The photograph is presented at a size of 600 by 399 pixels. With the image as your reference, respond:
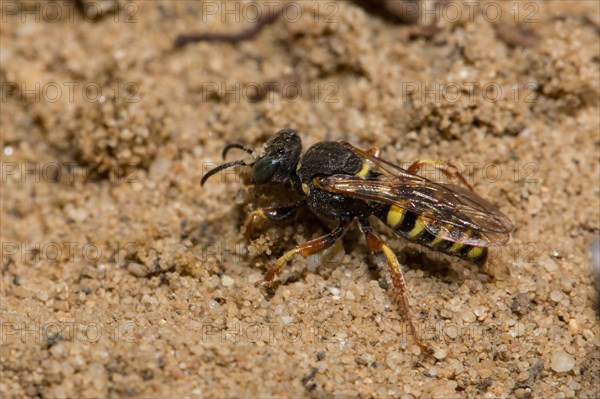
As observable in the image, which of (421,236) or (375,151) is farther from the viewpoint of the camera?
(375,151)

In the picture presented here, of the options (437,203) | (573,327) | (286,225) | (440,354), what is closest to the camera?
(440,354)

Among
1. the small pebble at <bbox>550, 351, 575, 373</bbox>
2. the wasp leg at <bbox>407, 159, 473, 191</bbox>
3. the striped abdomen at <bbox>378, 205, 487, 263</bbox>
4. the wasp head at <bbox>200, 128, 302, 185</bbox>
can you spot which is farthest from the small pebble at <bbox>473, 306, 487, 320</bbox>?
the wasp head at <bbox>200, 128, 302, 185</bbox>

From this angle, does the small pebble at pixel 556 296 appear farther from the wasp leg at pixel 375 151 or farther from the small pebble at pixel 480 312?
the wasp leg at pixel 375 151

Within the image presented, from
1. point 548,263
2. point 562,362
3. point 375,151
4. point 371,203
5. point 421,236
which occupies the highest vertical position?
point 375,151

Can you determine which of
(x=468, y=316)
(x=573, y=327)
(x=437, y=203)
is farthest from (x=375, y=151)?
(x=573, y=327)

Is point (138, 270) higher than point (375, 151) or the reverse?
the reverse

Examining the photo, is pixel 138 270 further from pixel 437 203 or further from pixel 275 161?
pixel 437 203

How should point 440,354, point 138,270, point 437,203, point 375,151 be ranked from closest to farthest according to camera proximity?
point 440,354
point 437,203
point 138,270
point 375,151
